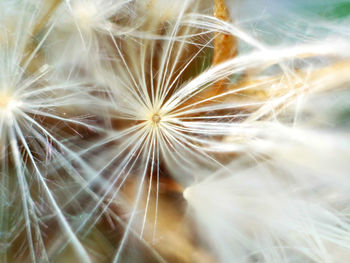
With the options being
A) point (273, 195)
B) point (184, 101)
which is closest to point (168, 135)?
point (184, 101)

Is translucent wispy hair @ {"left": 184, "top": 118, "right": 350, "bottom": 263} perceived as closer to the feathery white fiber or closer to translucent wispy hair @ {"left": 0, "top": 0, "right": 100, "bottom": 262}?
the feathery white fiber

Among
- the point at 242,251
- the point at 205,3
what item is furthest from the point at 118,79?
the point at 242,251

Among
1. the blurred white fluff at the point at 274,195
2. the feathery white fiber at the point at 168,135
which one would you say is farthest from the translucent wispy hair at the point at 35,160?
the blurred white fluff at the point at 274,195

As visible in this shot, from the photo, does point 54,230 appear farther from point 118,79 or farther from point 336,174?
point 336,174

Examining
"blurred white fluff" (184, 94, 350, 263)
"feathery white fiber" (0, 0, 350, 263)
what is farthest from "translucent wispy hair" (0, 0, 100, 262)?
"blurred white fluff" (184, 94, 350, 263)

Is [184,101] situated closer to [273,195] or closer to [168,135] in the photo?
[168,135]

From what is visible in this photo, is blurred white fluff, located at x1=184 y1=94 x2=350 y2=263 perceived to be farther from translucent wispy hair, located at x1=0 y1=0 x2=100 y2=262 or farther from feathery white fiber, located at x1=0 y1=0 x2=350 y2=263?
translucent wispy hair, located at x1=0 y1=0 x2=100 y2=262

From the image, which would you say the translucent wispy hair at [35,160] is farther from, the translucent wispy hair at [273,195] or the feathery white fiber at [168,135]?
the translucent wispy hair at [273,195]

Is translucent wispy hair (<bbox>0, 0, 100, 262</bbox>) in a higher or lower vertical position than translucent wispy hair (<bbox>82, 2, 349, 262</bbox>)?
lower

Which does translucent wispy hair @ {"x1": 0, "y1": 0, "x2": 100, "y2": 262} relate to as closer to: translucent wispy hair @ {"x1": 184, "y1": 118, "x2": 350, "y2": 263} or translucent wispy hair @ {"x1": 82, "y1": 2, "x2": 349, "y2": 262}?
translucent wispy hair @ {"x1": 82, "y1": 2, "x2": 349, "y2": 262}
